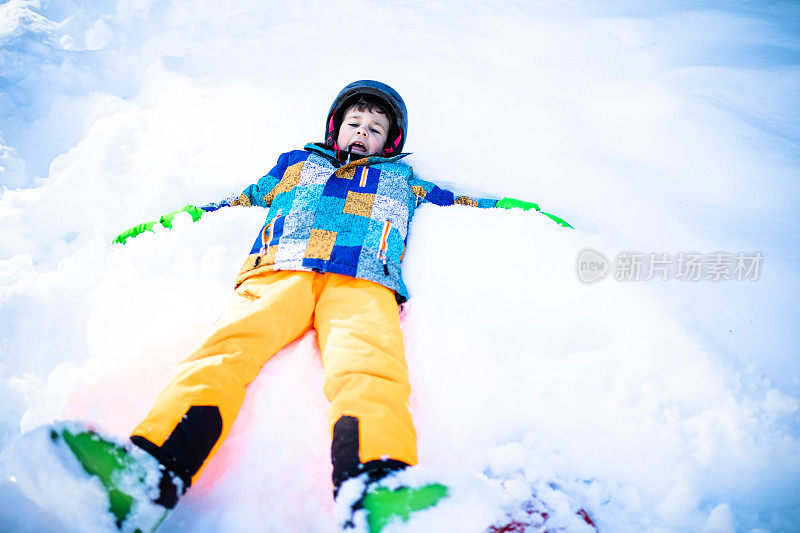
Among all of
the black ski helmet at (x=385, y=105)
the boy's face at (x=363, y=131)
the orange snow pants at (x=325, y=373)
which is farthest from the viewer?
the black ski helmet at (x=385, y=105)

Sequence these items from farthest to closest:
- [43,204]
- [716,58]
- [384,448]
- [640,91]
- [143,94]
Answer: [143,94], [716,58], [640,91], [43,204], [384,448]

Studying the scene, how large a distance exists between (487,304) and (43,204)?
193 centimetres

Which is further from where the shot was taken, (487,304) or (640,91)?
(640,91)

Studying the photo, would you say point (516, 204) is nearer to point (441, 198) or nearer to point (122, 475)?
point (441, 198)

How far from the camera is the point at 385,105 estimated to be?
1737 mm

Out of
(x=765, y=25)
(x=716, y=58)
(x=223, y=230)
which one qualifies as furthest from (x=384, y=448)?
(x=765, y=25)

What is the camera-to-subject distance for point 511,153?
1886mm

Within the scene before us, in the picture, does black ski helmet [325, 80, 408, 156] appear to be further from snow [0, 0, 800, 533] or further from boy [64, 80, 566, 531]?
snow [0, 0, 800, 533]

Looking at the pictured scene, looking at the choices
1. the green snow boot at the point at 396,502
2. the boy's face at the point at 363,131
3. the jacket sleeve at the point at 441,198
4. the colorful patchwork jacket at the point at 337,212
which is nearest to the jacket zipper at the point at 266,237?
the colorful patchwork jacket at the point at 337,212

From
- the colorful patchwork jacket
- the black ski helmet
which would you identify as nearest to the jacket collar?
the colorful patchwork jacket

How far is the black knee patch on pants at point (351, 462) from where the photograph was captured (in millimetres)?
711

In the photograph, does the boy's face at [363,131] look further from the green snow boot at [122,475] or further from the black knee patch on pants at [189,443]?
the green snow boot at [122,475]

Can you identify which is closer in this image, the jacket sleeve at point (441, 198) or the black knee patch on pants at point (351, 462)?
the black knee patch on pants at point (351, 462)

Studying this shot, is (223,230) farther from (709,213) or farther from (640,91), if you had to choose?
(640,91)
